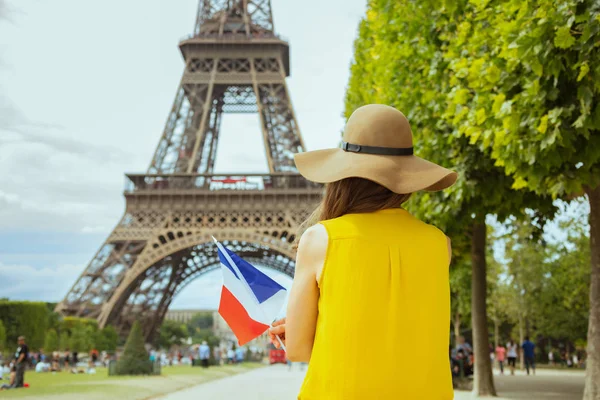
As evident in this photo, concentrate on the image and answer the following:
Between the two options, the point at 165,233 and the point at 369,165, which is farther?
the point at 165,233

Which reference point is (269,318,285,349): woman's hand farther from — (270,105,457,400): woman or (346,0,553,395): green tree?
(346,0,553,395): green tree

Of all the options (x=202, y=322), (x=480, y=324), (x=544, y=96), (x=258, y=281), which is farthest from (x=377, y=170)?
(x=202, y=322)

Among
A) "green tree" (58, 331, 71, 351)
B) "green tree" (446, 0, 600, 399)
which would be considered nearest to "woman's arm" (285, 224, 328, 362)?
"green tree" (446, 0, 600, 399)

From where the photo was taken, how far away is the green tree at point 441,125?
42.4 feet

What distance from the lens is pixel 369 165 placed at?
8.46 feet

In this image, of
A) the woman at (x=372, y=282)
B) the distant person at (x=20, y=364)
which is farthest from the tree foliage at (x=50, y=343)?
the woman at (x=372, y=282)

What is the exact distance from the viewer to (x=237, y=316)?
3373 millimetres

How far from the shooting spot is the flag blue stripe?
3.37m

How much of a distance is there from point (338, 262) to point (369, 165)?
38cm

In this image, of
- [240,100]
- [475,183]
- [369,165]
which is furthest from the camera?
[240,100]

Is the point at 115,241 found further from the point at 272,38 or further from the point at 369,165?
the point at 369,165

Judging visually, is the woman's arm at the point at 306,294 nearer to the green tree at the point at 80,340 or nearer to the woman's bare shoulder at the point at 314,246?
the woman's bare shoulder at the point at 314,246

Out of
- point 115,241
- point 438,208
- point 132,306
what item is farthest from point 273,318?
Result: point 132,306

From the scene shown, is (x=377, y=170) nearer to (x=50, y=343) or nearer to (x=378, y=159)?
(x=378, y=159)
